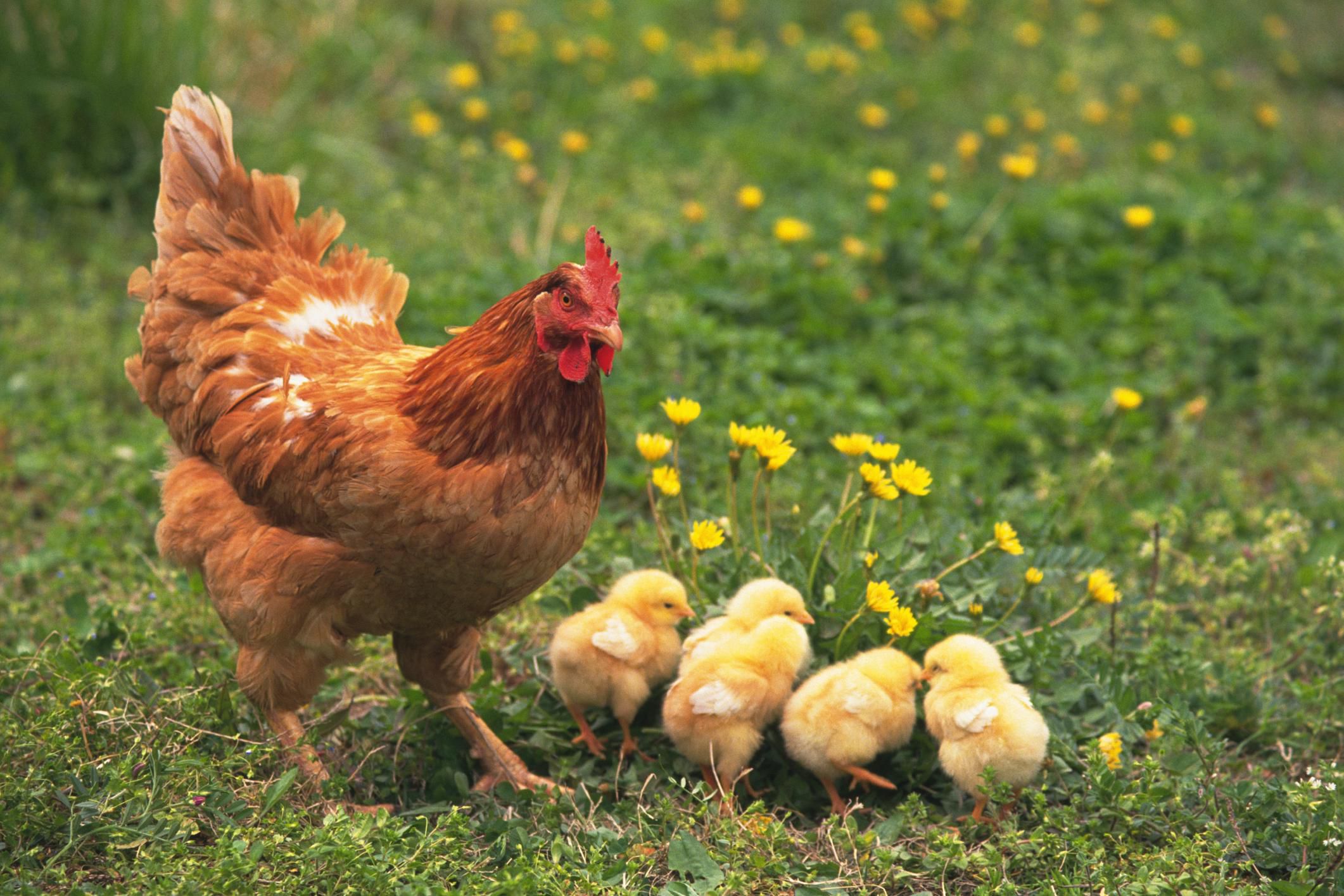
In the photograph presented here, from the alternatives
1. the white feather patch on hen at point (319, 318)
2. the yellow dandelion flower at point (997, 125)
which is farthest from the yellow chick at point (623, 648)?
the yellow dandelion flower at point (997, 125)

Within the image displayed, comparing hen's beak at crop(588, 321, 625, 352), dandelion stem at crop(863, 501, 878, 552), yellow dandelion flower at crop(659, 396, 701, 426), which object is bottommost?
dandelion stem at crop(863, 501, 878, 552)

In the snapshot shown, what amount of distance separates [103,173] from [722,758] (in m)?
5.19

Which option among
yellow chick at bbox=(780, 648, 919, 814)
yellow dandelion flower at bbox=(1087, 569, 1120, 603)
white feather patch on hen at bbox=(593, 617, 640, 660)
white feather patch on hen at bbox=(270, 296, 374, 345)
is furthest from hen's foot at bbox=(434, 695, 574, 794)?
yellow dandelion flower at bbox=(1087, 569, 1120, 603)

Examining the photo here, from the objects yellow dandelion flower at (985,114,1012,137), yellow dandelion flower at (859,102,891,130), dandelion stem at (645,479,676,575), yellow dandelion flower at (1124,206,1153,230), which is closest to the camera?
dandelion stem at (645,479,676,575)

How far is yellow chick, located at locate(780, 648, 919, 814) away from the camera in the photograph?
11.4 ft

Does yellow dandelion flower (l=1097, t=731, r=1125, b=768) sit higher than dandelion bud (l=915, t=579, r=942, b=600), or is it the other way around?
dandelion bud (l=915, t=579, r=942, b=600)

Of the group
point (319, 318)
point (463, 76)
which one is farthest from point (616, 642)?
point (463, 76)

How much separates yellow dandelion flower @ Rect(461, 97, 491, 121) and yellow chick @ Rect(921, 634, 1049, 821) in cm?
475

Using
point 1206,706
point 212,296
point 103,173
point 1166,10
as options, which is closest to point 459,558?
point 212,296

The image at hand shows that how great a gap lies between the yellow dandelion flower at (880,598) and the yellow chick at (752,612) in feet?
0.63

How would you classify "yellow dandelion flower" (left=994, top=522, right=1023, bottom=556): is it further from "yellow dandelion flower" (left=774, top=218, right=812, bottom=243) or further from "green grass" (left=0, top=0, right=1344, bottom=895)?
"yellow dandelion flower" (left=774, top=218, right=812, bottom=243)

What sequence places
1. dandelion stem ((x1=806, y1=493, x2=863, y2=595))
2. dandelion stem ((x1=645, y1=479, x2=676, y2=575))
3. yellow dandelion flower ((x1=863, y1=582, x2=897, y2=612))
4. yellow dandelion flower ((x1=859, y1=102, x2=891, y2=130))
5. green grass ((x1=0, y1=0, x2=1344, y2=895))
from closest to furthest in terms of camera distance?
green grass ((x1=0, y1=0, x2=1344, y2=895)), yellow dandelion flower ((x1=863, y1=582, x2=897, y2=612)), dandelion stem ((x1=806, y1=493, x2=863, y2=595)), dandelion stem ((x1=645, y1=479, x2=676, y2=575)), yellow dandelion flower ((x1=859, y1=102, x2=891, y2=130))

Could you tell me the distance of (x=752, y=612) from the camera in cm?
373

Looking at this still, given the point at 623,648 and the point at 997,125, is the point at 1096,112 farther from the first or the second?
the point at 623,648
